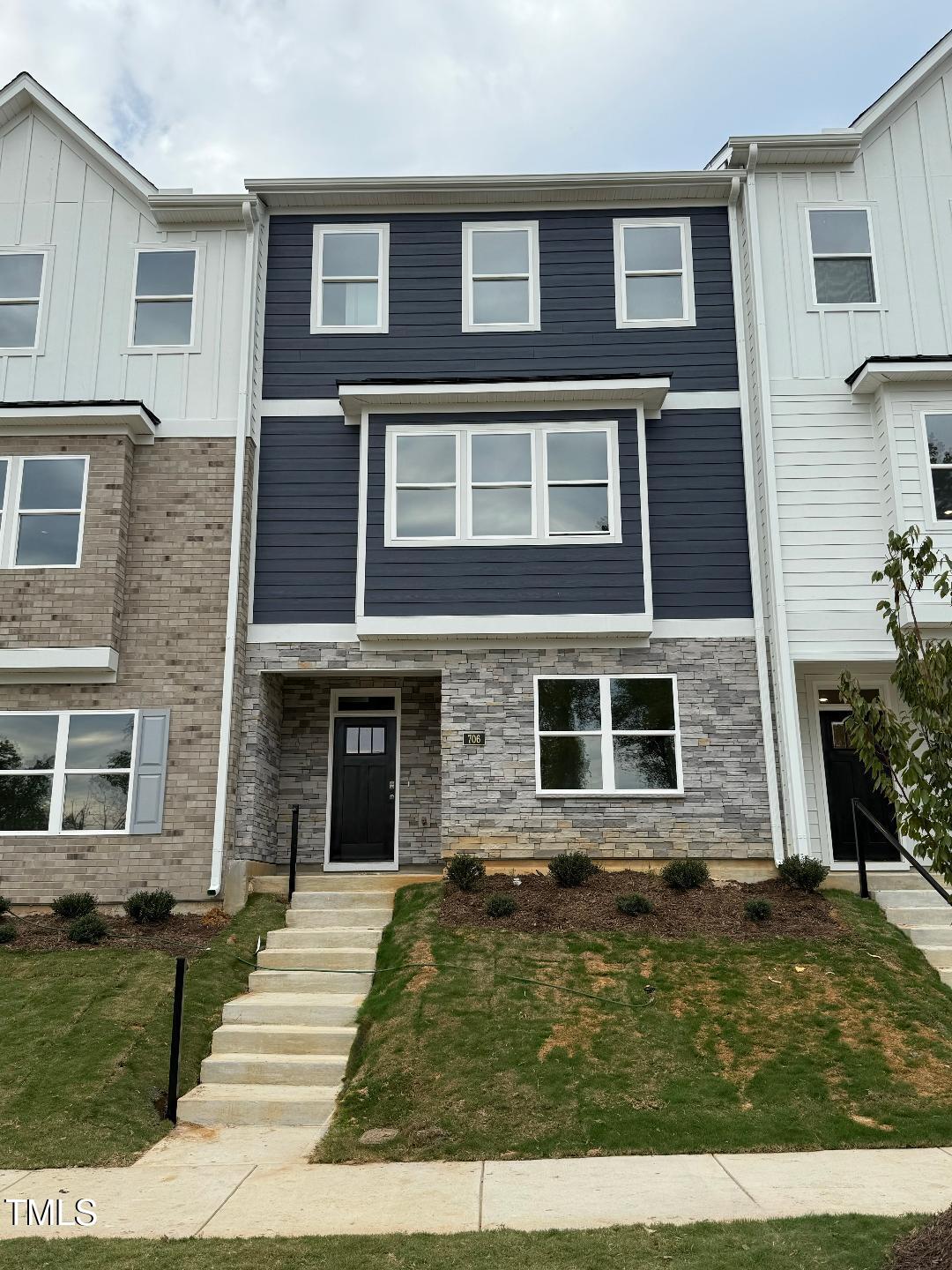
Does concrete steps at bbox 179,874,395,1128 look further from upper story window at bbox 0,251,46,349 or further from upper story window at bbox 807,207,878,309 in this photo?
upper story window at bbox 807,207,878,309

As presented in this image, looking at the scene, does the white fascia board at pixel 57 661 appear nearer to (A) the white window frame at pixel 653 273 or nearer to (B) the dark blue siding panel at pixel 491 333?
(B) the dark blue siding panel at pixel 491 333

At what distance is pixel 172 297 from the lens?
48.1 ft

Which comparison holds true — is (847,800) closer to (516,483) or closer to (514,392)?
(516,483)

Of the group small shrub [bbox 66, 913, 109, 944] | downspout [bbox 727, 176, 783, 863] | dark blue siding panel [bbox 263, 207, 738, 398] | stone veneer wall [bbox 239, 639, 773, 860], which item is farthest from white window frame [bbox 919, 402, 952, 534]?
small shrub [bbox 66, 913, 109, 944]

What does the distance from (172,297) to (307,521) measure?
3881 mm

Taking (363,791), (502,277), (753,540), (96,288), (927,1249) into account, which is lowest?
(927,1249)

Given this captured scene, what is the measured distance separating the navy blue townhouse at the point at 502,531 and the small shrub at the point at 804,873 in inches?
29.8

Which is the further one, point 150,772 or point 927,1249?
point 150,772

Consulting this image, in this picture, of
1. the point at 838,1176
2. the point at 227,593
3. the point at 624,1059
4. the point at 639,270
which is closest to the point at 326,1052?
the point at 624,1059

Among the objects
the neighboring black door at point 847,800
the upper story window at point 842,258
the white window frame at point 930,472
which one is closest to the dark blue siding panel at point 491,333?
the upper story window at point 842,258

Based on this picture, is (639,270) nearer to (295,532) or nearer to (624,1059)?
(295,532)

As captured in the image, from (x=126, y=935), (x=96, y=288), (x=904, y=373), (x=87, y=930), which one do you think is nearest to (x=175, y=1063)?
(x=87, y=930)

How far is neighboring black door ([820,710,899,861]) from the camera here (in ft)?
46.3

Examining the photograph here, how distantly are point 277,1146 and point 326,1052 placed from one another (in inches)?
59.4
